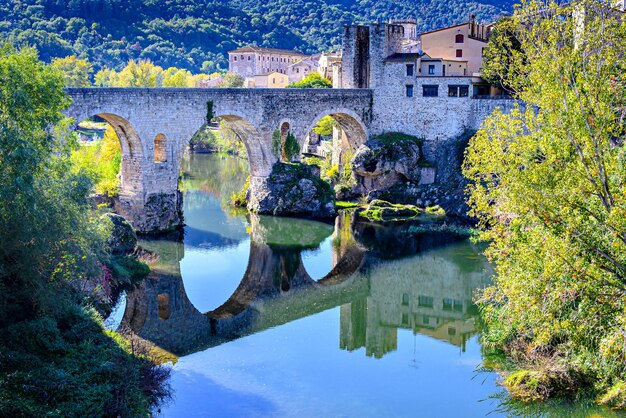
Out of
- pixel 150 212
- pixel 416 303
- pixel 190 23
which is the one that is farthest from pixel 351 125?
pixel 190 23

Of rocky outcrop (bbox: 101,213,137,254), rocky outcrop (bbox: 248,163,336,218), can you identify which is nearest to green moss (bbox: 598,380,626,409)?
rocky outcrop (bbox: 101,213,137,254)

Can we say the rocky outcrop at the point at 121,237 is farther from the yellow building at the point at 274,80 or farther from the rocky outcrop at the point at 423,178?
the yellow building at the point at 274,80

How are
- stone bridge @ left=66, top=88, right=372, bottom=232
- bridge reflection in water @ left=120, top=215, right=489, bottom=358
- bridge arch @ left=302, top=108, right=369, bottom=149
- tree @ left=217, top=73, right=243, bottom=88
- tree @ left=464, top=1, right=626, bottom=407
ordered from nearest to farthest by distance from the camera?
1. tree @ left=464, top=1, right=626, bottom=407
2. bridge reflection in water @ left=120, top=215, right=489, bottom=358
3. stone bridge @ left=66, top=88, right=372, bottom=232
4. bridge arch @ left=302, top=108, right=369, bottom=149
5. tree @ left=217, top=73, right=243, bottom=88

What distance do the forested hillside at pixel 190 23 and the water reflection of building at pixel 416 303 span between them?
51824 millimetres

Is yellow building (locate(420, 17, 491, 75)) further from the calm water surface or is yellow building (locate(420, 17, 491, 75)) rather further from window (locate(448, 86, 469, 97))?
the calm water surface

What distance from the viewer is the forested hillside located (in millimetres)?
82750

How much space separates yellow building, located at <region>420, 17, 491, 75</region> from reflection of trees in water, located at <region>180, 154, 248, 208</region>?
12670 millimetres

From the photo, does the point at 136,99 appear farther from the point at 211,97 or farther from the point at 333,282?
the point at 333,282

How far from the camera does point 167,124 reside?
3044cm

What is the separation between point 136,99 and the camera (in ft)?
94.9

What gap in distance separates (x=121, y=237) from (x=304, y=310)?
7.00m

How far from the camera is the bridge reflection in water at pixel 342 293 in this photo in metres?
20.9

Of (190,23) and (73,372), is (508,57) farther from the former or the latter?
(190,23)

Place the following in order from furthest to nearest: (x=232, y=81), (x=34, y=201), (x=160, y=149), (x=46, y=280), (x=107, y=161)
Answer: (x=232, y=81) < (x=107, y=161) < (x=160, y=149) < (x=46, y=280) < (x=34, y=201)
